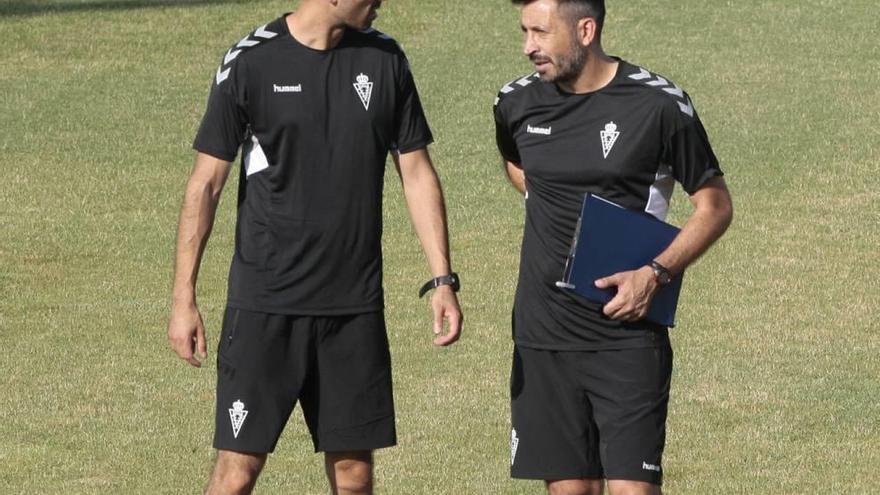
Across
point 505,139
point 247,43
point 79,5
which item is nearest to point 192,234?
point 247,43

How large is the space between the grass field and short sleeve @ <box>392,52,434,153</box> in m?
2.58

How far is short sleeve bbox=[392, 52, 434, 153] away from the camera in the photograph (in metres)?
7.33

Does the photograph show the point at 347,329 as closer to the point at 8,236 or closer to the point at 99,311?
the point at 99,311

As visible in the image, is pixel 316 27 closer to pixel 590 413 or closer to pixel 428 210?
pixel 428 210

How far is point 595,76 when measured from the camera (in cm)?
705

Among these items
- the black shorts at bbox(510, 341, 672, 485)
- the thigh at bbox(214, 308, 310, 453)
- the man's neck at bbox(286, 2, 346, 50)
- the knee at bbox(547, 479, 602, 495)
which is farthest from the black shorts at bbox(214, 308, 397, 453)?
the man's neck at bbox(286, 2, 346, 50)

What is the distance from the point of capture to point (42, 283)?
47.1ft

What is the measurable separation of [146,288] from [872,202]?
6483 mm

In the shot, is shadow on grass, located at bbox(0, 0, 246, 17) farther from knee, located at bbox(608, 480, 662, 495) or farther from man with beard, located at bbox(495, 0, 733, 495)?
knee, located at bbox(608, 480, 662, 495)

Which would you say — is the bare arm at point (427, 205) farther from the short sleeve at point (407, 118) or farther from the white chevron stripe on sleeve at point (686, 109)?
the white chevron stripe on sleeve at point (686, 109)

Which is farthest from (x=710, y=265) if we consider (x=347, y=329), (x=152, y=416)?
(x=347, y=329)

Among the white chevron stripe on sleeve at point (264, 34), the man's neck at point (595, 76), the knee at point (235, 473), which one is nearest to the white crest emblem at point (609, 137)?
the man's neck at point (595, 76)

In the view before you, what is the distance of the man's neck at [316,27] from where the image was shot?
7168mm

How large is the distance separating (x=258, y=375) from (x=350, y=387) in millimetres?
354
